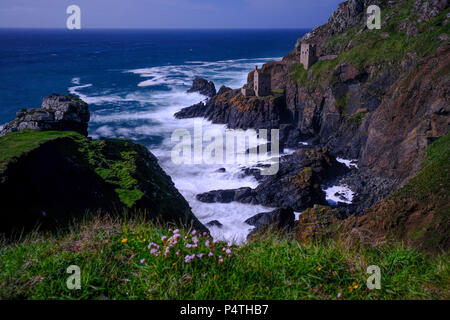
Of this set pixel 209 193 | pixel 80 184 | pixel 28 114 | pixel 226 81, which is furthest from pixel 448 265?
pixel 226 81

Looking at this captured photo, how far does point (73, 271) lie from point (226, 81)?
267 feet

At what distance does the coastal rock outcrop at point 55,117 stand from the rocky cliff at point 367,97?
19.5 m

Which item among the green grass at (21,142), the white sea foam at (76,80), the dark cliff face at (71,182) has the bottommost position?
the dark cliff face at (71,182)

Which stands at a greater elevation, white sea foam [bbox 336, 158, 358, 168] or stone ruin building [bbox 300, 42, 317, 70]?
stone ruin building [bbox 300, 42, 317, 70]

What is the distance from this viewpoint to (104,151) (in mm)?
15430

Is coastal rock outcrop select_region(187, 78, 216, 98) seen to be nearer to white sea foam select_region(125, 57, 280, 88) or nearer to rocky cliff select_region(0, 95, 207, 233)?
white sea foam select_region(125, 57, 280, 88)

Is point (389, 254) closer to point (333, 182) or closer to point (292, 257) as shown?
point (292, 257)

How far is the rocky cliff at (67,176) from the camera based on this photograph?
10672 millimetres

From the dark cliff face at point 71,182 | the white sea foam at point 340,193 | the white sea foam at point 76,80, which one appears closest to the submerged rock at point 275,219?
the white sea foam at point 340,193

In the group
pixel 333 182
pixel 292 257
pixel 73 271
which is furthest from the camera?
pixel 333 182

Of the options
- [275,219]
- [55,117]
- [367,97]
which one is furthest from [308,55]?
[55,117]

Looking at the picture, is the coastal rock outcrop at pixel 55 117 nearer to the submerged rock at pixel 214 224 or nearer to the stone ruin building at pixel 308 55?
the submerged rock at pixel 214 224

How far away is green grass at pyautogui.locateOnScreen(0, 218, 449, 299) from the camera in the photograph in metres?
3.87

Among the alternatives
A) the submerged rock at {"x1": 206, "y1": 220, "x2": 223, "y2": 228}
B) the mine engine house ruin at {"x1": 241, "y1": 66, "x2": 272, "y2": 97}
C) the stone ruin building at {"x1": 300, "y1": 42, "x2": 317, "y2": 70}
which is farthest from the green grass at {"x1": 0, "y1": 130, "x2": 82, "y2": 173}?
the stone ruin building at {"x1": 300, "y1": 42, "x2": 317, "y2": 70}
